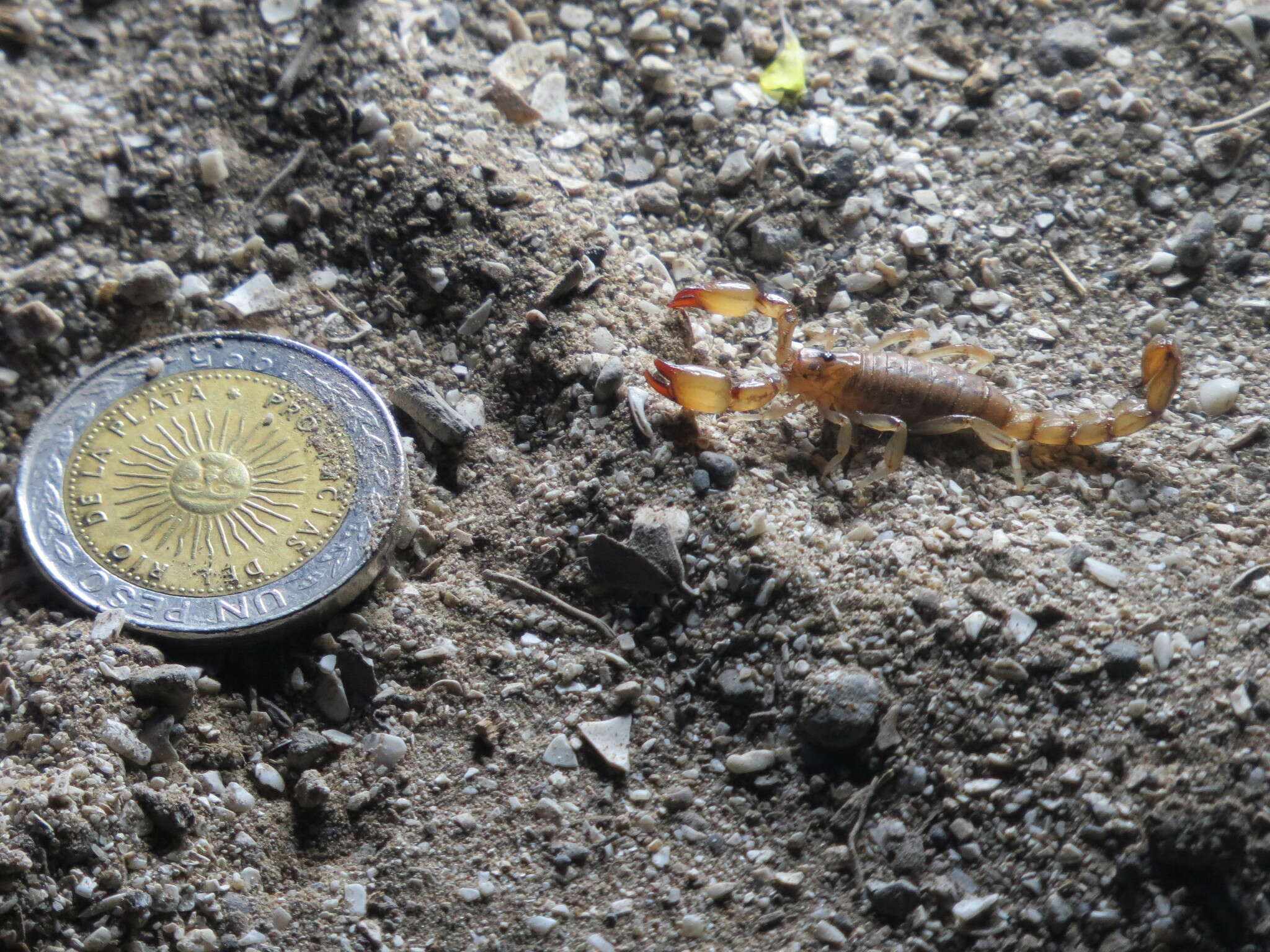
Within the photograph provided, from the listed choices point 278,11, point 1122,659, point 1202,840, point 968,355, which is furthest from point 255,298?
point 1202,840

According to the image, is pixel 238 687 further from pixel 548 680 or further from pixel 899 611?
pixel 899 611

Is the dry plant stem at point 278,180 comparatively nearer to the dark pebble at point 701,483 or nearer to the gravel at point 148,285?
the gravel at point 148,285

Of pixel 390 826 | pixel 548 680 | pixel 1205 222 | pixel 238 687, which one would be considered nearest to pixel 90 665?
pixel 238 687

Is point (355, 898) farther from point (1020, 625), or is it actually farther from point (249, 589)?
point (1020, 625)

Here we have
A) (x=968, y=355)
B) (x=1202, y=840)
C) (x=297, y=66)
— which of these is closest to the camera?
(x=1202, y=840)

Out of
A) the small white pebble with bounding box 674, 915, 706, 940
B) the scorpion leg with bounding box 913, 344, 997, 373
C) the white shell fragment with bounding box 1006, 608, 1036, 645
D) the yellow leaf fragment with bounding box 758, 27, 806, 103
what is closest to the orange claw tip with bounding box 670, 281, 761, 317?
the scorpion leg with bounding box 913, 344, 997, 373
